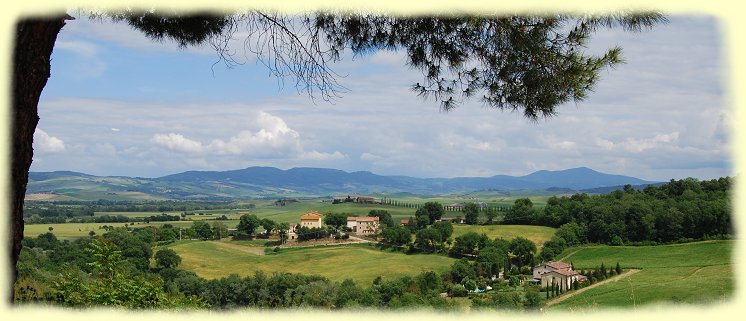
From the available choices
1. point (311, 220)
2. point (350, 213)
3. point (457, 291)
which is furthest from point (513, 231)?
point (311, 220)

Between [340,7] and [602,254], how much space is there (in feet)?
198

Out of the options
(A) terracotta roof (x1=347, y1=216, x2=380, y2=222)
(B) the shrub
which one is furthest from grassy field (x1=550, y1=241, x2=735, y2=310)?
(A) terracotta roof (x1=347, y1=216, x2=380, y2=222)

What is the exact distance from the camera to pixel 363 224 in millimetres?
82875

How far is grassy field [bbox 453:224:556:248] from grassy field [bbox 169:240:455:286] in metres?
7.25

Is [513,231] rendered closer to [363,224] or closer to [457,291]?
[363,224]

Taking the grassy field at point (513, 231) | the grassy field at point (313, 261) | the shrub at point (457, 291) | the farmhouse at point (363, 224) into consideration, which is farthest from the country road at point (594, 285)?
the farmhouse at point (363, 224)

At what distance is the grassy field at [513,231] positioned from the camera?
222 feet

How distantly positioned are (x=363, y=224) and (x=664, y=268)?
41.3m

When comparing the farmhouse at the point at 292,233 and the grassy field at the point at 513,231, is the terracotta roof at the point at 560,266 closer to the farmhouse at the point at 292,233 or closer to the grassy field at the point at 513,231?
the grassy field at the point at 513,231

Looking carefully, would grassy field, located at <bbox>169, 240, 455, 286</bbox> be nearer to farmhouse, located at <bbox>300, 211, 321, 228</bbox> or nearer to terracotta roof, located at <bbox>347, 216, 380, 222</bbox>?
farmhouse, located at <bbox>300, 211, 321, 228</bbox>

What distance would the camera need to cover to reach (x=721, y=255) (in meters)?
52.2

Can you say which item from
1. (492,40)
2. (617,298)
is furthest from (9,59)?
(617,298)

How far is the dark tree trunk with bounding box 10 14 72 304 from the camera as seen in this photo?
3.46 metres

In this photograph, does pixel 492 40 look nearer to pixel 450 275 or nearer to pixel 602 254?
pixel 450 275
